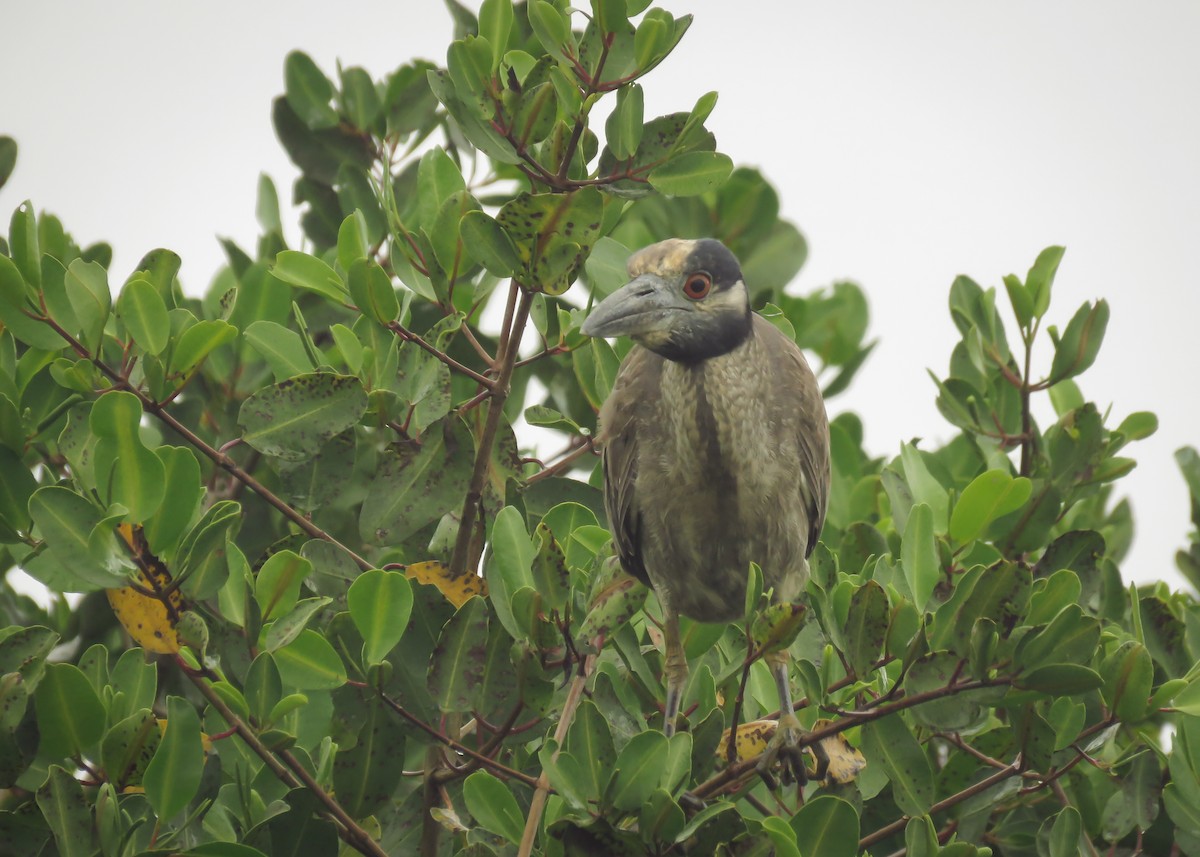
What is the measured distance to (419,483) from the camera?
11.0ft

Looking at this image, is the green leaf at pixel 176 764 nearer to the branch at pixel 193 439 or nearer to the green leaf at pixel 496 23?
the branch at pixel 193 439

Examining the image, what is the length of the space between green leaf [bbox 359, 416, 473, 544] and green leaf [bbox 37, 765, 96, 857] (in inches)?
38.3

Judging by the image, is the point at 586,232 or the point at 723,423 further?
the point at 723,423

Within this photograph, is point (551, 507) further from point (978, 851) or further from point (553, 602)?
point (978, 851)

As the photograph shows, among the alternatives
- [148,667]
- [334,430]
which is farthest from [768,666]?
[148,667]

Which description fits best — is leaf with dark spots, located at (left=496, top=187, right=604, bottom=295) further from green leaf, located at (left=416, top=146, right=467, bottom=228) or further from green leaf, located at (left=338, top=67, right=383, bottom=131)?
green leaf, located at (left=338, top=67, right=383, bottom=131)

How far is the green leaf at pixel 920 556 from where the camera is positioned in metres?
3.16

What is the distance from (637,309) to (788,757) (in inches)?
50.1

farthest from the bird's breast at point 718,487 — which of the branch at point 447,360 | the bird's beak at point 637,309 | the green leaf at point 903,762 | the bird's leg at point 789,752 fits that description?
the green leaf at point 903,762

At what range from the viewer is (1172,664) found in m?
3.37

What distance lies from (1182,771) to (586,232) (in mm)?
1889

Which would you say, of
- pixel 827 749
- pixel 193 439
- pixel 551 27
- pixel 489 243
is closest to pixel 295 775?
pixel 193 439

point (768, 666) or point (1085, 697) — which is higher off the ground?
point (1085, 697)

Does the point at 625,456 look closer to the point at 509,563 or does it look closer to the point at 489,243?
the point at 509,563
